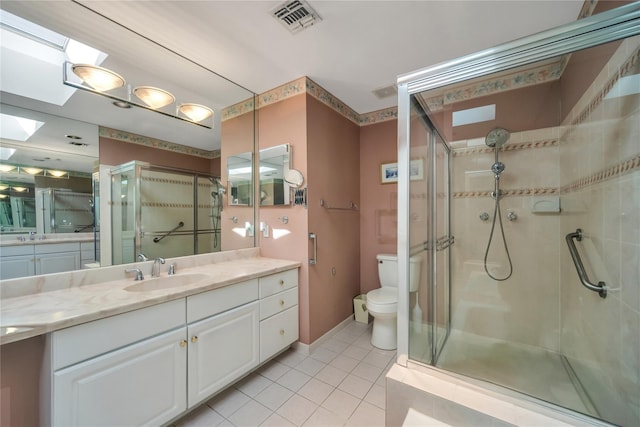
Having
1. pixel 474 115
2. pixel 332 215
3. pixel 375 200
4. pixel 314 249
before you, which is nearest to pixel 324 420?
pixel 314 249

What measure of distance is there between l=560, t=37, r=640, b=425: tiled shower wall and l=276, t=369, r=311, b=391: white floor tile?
62.7 inches

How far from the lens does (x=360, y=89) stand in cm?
235

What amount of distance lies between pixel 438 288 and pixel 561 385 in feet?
2.67

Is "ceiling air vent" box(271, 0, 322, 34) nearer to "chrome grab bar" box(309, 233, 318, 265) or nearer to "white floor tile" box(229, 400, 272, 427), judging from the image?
"chrome grab bar" box(309, 233, 318, 265)

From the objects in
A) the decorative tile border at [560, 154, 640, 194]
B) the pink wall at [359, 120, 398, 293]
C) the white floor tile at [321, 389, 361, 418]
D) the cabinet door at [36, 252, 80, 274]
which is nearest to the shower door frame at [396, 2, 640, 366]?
the decorative tile border at [560, 154, 640, 194]

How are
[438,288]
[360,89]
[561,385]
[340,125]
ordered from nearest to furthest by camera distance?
[561,385] < [438,288] < [360,89] < [340,125]

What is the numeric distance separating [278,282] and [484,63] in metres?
1.85

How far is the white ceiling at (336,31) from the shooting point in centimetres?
140

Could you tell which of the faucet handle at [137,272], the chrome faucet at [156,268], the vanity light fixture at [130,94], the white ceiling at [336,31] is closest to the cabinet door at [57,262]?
the faucet handle at [137,272]

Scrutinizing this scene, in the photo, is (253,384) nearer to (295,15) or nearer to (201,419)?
(201,419)

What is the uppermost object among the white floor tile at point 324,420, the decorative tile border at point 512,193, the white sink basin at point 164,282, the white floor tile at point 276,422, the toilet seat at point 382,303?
the decorative tile border at point 512,193

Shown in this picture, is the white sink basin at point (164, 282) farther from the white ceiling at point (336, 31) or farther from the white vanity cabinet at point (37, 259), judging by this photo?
the white ceiling at point (336, 31)

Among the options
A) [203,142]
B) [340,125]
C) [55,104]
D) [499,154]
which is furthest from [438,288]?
[55,104]

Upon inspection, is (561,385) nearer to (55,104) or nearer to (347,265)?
(347,265)
